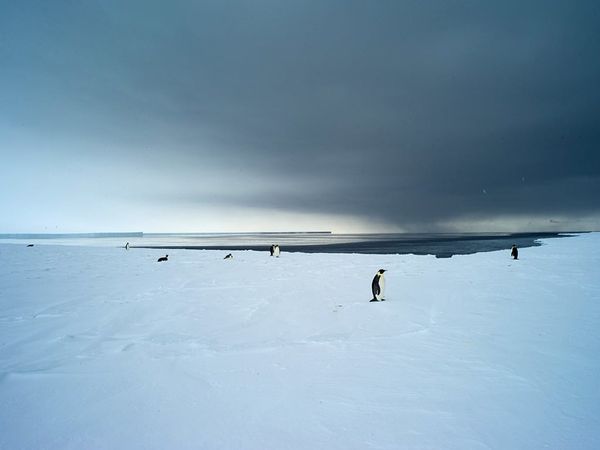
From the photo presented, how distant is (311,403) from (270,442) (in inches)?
31.3

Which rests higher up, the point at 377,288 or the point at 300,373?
the point at 377,288

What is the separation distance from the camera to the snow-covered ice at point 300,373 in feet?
10.7

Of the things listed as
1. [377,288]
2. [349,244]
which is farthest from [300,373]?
[349,244]

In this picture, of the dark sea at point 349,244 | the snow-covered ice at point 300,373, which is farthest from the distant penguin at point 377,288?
the dark sea at point 349,244

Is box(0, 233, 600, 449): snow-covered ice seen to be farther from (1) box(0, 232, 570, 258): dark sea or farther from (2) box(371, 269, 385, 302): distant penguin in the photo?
(1) box(0, 232, 570, 258): dark sea

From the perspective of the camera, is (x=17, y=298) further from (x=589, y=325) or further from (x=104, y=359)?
(x=589, y=325)

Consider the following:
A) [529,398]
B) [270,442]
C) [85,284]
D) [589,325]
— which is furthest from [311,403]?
[85,284]

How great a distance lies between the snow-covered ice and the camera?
3268 millimetres

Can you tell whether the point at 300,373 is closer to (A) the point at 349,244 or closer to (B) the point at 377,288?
(B) the point at 377,288

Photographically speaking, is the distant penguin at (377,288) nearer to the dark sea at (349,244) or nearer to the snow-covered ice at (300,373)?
the snow-covered ice at (300,373)

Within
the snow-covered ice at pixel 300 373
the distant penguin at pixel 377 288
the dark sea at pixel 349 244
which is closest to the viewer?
the snow-covered ice at pixel 300 373

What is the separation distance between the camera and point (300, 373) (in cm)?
465

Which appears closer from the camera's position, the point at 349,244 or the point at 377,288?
the point at 377,288

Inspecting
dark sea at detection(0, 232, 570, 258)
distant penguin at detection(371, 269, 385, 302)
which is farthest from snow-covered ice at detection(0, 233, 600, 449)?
dark sea at detection(0, 232, 570, 258)
